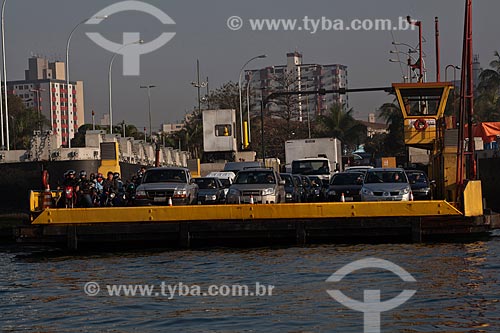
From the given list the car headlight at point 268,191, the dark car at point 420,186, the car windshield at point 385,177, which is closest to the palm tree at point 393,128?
the dark car at point 420,186

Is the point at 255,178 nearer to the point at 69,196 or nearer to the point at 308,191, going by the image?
the point at 69,196

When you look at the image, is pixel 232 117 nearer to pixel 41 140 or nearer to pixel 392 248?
pixel 41 140

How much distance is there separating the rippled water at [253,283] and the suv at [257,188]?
3.27 meters

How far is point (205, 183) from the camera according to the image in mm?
38594

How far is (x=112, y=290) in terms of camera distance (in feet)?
70.5

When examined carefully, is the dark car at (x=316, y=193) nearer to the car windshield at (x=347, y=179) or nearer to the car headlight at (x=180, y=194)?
the car windshield at (x=347, y=179)

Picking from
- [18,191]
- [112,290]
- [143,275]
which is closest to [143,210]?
[143,275]

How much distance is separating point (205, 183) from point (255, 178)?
498 centimetres

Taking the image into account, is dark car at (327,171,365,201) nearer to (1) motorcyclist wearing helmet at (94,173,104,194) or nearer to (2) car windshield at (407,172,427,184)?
(2) car windshield at (407,172,427,184)

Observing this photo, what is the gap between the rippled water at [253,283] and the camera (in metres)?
16.9

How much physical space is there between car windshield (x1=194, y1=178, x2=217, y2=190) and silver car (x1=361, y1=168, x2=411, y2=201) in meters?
7.16

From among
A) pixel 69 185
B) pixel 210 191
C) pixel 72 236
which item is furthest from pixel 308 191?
pixel 72 236

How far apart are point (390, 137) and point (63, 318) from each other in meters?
86.9

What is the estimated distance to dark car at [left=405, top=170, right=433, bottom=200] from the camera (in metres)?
35.8
